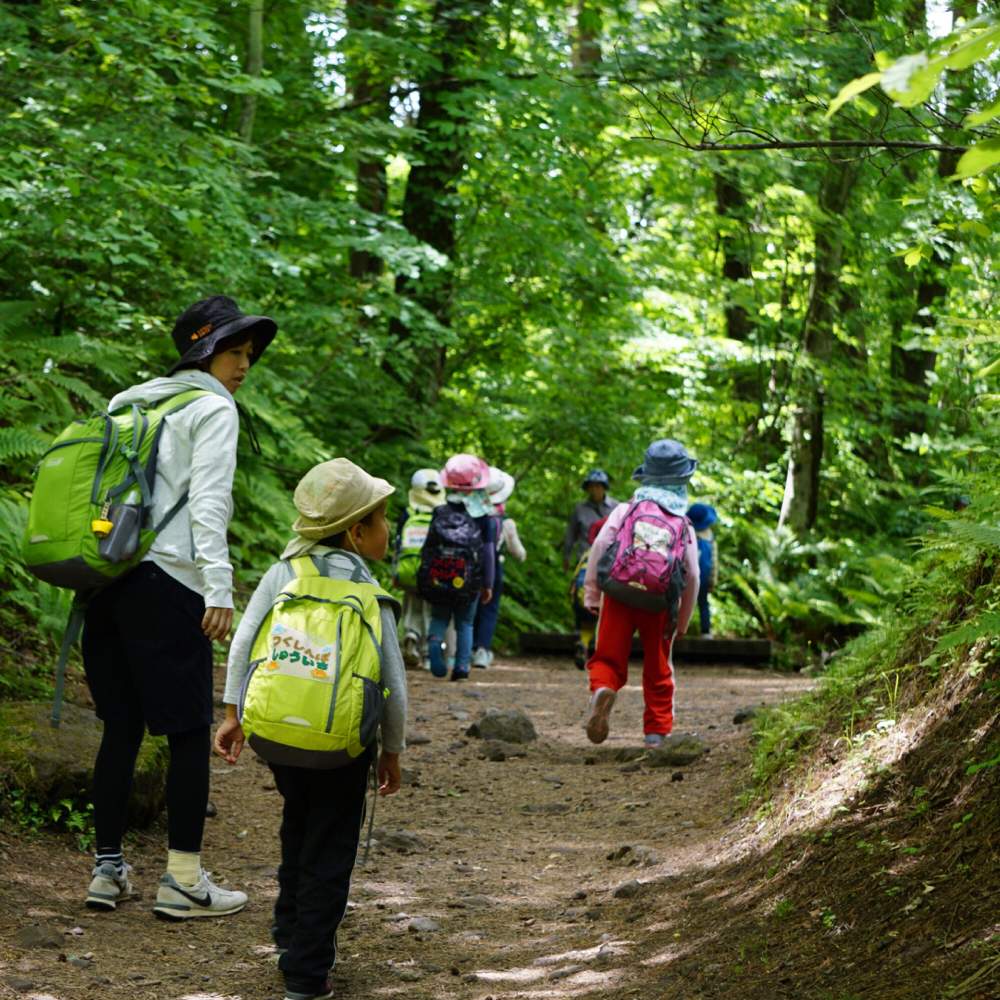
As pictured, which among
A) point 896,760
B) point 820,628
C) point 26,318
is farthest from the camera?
point 820,628

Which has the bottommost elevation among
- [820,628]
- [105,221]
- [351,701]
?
[820,628]

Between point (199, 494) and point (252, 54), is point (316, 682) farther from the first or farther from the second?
point (252, 54)

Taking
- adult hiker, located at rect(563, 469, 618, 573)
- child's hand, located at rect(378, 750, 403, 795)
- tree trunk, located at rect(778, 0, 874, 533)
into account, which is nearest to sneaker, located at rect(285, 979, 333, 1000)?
child's hand, located at rect(378, 750, 403, 795)

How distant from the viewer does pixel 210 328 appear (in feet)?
16.4

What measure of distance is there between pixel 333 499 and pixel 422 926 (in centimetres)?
182

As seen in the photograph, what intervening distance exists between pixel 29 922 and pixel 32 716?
1.69m

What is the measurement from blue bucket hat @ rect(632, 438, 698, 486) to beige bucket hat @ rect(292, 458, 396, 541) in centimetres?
395

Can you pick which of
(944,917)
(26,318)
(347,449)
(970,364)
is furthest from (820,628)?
(944,917)

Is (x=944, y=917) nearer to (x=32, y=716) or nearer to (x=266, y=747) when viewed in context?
(x=266, y=747)

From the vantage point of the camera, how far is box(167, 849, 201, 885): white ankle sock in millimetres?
4809

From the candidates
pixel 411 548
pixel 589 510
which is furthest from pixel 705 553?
pixel 411 548

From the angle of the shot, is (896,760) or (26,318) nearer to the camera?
(896,760)

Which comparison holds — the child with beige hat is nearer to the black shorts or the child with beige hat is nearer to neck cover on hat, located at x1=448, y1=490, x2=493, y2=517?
the black shorts

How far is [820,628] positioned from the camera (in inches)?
669
